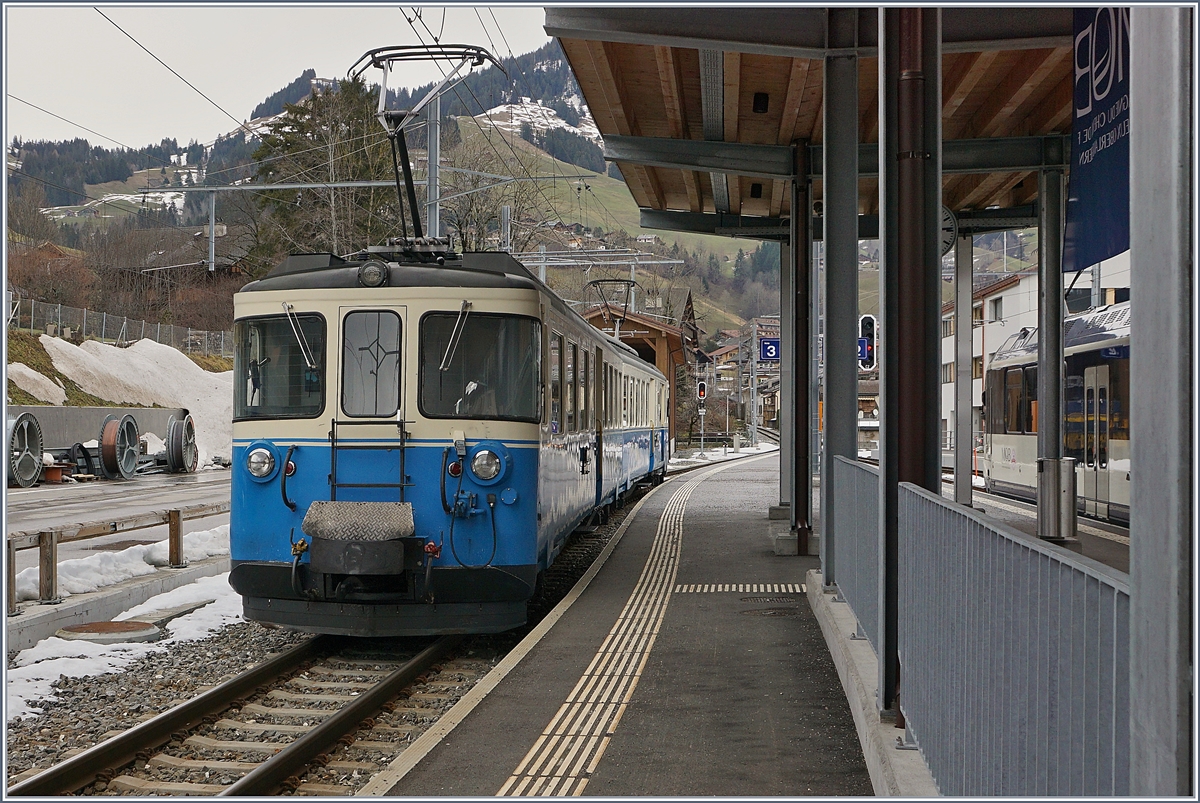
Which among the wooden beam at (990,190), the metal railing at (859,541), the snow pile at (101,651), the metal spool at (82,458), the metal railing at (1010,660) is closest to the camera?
the metal railing at (1010,660)

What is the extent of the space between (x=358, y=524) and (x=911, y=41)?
4964 millimetres

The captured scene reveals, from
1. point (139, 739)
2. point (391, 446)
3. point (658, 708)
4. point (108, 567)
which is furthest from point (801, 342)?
point (139, 739)

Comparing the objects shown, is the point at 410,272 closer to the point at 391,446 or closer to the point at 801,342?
the point at 391,446

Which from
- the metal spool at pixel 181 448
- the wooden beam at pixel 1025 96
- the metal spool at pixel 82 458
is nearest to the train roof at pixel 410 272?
the wooden beam at pixel 1025 96

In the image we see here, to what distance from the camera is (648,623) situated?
9.18m

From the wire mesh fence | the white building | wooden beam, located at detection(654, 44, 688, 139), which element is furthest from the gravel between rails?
the white building

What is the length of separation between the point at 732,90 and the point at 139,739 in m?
8.48

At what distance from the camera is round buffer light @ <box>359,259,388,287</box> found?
8609 mm

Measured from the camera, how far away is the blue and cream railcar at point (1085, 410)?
16078 mm

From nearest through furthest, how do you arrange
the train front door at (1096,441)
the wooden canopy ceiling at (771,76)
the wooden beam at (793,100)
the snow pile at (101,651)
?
the snow pile at (101,651)
the wooden canopy ceiling at (771,76)
the wooden beam at (793,100)
the train front door at (1096,441)

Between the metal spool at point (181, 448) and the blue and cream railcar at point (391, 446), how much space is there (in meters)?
24.6

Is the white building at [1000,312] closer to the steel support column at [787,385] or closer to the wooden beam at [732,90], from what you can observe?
the steel support column at [787,385]

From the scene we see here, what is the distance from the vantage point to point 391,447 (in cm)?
836

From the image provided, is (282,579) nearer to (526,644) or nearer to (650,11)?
(526,644)
